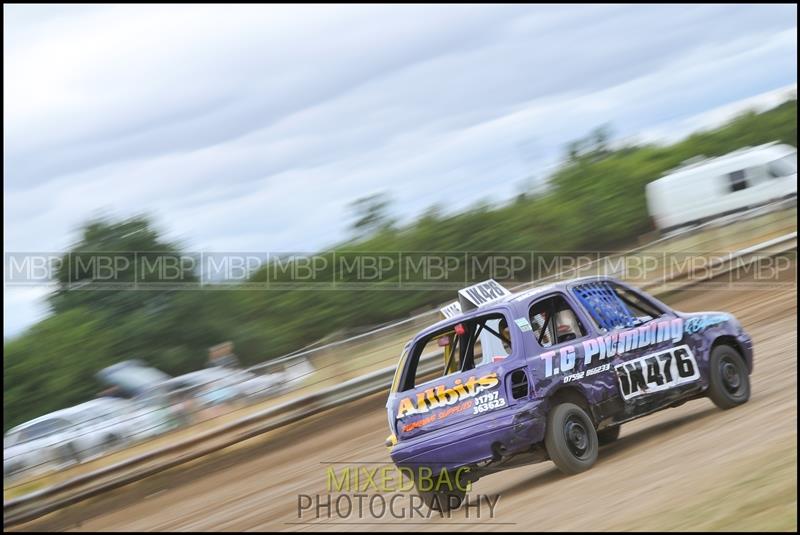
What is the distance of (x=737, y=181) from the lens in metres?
27.3

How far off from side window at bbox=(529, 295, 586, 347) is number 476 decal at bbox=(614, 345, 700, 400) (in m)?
0.50

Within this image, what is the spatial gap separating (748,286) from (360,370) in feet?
27.3

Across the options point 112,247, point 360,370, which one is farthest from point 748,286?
point 112,247

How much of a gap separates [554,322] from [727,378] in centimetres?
211

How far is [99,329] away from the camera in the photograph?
80.8 ft

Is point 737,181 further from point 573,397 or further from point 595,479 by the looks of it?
point 595,479

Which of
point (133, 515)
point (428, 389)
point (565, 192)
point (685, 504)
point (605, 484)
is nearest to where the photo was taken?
point (685, 504)

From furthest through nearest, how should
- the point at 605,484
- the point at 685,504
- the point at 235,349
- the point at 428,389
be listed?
the point at 235,349
the point at 428,389
the point at 605,484
the point at 685,504

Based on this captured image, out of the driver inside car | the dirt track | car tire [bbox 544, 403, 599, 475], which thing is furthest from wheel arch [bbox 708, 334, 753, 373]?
car tire [bbox 544, 403, 599, 475]

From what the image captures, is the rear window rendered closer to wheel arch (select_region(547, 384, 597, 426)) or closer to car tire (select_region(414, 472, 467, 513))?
wheel arch (select_region(547, 384, 597, 426))

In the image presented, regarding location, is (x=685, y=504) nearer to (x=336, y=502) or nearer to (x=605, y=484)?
(x=605, y=484)

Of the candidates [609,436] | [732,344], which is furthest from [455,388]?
[732,344]

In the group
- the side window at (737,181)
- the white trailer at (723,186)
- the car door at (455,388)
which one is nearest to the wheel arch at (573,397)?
the car door at (455,388)

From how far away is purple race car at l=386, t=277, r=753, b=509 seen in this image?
28.6 feet
